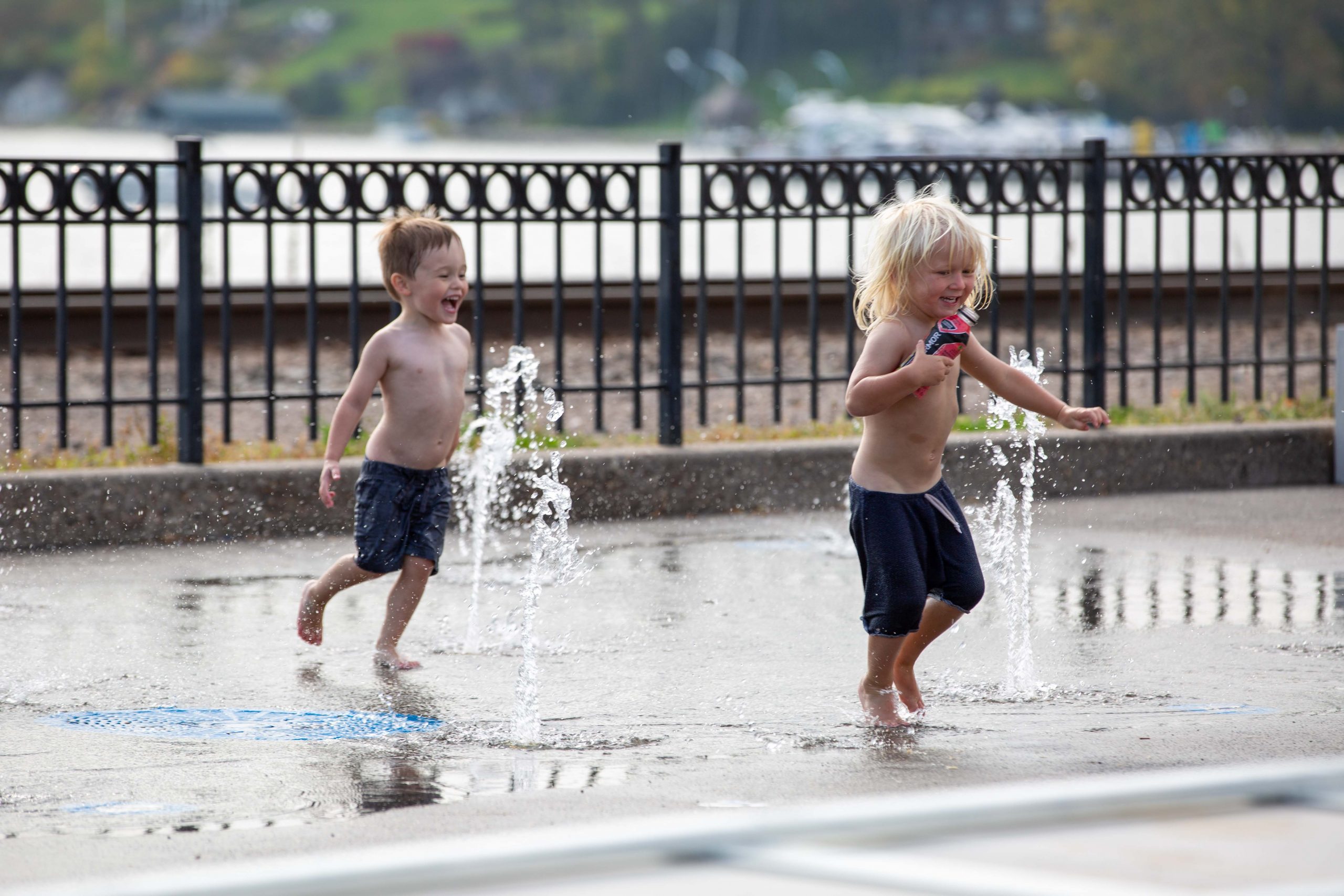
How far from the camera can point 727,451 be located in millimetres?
8250

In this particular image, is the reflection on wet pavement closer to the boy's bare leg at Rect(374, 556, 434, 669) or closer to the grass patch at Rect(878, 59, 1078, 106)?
the boy's bare leg at Rect(374, 556, 434, 669)

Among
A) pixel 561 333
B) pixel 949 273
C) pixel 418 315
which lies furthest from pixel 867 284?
pixel 561 333

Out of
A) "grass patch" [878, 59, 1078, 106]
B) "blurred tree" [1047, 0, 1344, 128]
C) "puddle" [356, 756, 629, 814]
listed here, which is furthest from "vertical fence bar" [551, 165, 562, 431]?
Result: "grass patch" [878, 59, 1078, 106]

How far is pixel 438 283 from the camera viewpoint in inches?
216

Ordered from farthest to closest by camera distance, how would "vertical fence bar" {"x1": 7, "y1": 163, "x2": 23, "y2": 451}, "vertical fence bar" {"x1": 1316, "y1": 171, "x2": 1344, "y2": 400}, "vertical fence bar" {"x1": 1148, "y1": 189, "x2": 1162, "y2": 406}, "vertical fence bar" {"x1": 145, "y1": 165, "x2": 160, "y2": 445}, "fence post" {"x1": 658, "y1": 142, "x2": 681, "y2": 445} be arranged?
"vertical fence bar" {"x1": 1316, "y1": 171, "x2": 1344, "y2": 400} → "vertical fence bar" {"x1": 1148, "y1": 189, "x2": 1162, "y2": 406} → "fence post" {"x1": 658, "y1": 142, "x2": 681, "y2": 445} → "vertical fence bar" {"x1": 145, "y1": 165, "x2": 160, "y2": 445} → "vertical fence bar" {"x1": 7, "y1": 163, "x2": 23, "y2": 451}

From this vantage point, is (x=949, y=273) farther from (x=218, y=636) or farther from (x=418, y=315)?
(x=218, y=636)

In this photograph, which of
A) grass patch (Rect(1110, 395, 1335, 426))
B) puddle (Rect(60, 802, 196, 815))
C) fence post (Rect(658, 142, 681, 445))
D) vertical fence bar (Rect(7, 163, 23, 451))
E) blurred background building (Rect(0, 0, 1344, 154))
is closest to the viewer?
puddle (Rect(60, 802, 196, 815))

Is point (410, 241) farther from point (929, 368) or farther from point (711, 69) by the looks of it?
point (711, 69)

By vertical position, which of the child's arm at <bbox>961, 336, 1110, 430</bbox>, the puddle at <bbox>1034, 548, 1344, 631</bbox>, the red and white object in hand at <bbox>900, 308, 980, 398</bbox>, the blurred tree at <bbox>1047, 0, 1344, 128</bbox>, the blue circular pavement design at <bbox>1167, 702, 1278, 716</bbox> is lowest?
the blue circular pavement design at <bbox>1167, 702, 1278, 716</bbox>

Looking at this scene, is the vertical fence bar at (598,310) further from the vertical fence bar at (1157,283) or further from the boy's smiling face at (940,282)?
the boy's smiling face at (940,282)

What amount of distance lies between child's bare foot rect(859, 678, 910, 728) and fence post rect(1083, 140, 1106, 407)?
4.64 m

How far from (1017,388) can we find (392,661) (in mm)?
1935

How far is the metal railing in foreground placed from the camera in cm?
143

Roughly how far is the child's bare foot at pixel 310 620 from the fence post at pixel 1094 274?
4711mm
